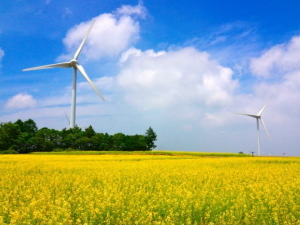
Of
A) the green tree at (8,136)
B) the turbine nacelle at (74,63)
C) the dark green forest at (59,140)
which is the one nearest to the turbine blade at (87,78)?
the turbine nacelle at (74,63)

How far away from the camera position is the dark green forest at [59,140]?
85375 millimetres

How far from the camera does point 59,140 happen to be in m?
93.1

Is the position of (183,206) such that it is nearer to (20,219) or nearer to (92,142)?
(20,219)

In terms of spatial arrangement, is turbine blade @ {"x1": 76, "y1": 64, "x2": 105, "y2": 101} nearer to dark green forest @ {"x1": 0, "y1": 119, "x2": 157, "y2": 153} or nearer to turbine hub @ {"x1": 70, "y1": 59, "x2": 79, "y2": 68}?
turbine hub @ {"x1": 70, "y1": 59, "x2": 79, "y2": 68}

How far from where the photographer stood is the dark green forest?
85375mm

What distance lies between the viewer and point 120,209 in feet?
30.2

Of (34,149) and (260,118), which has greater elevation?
(260,118)

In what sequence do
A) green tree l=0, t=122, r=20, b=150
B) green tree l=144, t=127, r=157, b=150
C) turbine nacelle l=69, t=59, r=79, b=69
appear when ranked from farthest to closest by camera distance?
green tree l=144, t=127, r=157, b=150 < green tree l=0, t=122, r=20, b=150 < turbine nacelle l=69, t=59, r=79, b=69

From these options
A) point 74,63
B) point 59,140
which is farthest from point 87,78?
point 59,140

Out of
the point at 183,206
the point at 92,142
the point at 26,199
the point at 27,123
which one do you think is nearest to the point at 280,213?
the point at 183,206

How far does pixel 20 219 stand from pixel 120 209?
286 cm

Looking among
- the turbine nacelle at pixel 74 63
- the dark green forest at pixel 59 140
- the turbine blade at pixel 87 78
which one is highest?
the turbine nacelle at pixel 74 63

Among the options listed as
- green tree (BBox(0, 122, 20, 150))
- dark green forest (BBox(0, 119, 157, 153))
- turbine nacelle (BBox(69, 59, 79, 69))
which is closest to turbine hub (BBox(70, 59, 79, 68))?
turbine nacelle (BBox(69, 59, 79, 69))

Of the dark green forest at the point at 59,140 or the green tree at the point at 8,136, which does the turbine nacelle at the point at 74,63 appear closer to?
the dark green forest at the point at 59,140
